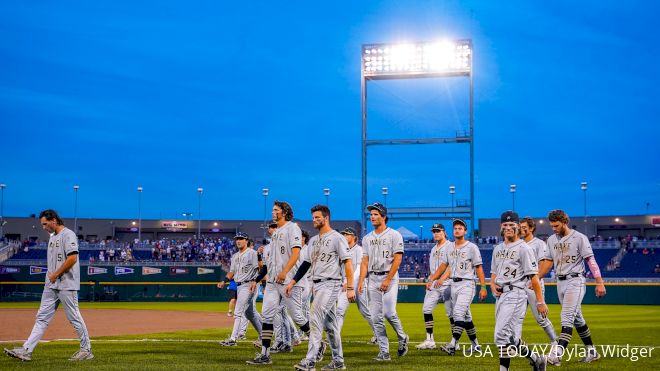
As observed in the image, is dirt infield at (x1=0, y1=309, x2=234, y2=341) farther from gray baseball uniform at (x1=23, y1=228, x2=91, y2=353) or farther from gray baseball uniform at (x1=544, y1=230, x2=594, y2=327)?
gray baseball uniform at (x1=544, y1=230, x2=594, y2=327)

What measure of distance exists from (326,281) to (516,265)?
2.51m

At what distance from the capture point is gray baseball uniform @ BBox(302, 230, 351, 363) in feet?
32.4

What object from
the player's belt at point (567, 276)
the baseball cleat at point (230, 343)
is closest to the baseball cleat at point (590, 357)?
the player's belt at point (567, 276)

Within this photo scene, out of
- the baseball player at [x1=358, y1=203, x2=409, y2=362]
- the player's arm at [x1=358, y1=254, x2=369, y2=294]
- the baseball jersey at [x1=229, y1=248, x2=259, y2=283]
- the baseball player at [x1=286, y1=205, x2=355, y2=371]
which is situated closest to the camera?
the baseball player at [x1=286, y1=205, x2=355, y2=371]

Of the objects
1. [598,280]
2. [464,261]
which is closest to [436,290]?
[464,261]

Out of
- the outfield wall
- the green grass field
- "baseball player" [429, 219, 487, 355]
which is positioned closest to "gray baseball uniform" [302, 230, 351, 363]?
the green grass field

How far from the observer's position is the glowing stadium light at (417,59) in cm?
4756

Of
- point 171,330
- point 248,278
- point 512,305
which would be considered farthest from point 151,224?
point 512,305

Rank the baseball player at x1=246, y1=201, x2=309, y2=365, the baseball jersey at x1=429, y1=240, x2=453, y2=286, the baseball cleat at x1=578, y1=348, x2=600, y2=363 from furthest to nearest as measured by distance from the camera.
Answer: the baseball jersey at x1=429, y1=240, x2=453, y2=286 < the baseball cleat at x1=578, y1=348, x2=600, y2=363 < the baseball player at x1=246, y1=201, x2=309, y2=365

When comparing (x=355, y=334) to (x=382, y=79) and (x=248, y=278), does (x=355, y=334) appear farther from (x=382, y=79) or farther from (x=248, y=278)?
(x=382, y=79)

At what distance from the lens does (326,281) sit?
10055 millimetres

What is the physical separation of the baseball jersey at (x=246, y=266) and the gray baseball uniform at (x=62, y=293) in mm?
3371

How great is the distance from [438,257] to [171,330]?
28.3 ft

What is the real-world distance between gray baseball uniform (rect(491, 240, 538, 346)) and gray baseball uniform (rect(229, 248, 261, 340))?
18.5 feet
